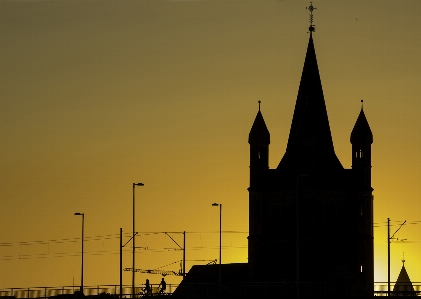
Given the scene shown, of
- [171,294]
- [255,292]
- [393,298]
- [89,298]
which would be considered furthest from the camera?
[255,292]

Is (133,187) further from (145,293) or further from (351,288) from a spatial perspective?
(351,288)

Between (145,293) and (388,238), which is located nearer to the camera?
(145,293)

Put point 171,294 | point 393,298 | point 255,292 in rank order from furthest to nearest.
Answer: point 255,292 → point 171,294 → point 393,298

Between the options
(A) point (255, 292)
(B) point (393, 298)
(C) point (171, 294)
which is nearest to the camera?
(B) point (393, 298)

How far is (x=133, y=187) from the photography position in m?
166

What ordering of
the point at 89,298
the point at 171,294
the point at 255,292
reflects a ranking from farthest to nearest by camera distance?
1. the point at 255,292
2. the point at 171,294
3. the point at 89,298

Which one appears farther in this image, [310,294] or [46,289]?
[310,294]

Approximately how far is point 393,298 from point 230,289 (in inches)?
1272

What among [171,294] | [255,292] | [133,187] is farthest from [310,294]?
[133,187]

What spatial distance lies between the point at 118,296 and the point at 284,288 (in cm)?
2080

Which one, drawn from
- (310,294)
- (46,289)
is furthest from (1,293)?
(310,294)

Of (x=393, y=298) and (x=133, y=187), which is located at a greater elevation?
(x=133, y=187)

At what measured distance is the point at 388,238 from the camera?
182375 millimetres

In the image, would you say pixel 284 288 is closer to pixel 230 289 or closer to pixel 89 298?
pixel 230 289
